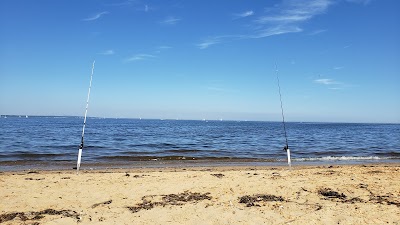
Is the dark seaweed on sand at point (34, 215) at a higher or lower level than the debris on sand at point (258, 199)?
lower

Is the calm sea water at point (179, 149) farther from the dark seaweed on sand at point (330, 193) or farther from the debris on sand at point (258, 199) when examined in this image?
the debris on sand at point (258, 199)

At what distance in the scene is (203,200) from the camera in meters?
7.68

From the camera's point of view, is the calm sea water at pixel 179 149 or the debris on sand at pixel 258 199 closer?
the debris on sand at pixel 258 199

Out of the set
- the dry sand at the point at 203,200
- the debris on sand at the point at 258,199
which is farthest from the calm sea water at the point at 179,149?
the debris on sand at the point at 258,199

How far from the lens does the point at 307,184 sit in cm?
930

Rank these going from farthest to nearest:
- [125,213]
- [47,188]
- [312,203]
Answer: [47,188] < [312,203] < [125,213]

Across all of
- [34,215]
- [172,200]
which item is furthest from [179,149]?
[34,215]

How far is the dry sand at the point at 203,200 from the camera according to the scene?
6305mm

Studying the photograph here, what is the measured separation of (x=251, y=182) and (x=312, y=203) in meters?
2.81

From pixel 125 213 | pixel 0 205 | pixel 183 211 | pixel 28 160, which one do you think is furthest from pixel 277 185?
pixel 28 160

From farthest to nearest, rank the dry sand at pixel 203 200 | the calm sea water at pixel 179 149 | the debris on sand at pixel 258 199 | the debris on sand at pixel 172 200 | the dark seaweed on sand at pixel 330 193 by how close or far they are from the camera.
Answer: the calm sea water at pixel 179 149
the dark seaweed on sand at pixel 330 193
the debris on sand at pixel 258 199
the debris on sand at pixel 172 200
the dry sand at pixel 203 200

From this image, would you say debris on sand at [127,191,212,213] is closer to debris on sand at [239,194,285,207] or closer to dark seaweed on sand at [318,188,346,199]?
debris on sand at [239,194,285,207]

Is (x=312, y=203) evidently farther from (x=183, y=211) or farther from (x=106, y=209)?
(x=106, y=209)

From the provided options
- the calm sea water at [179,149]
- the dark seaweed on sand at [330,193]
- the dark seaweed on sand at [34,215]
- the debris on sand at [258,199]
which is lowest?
the calm sea water at [179,149]
